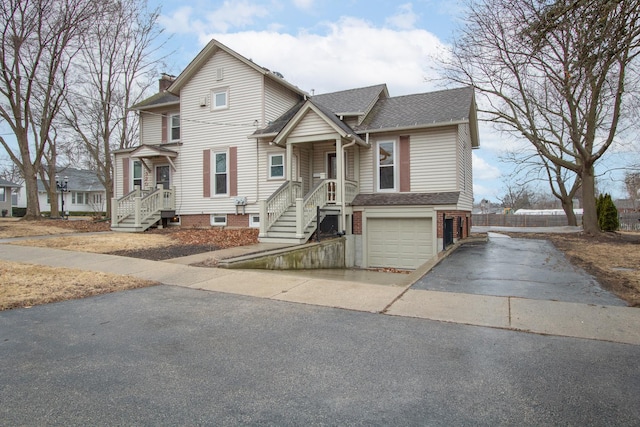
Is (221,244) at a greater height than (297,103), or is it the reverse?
(297,103)

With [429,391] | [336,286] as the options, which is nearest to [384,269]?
[336,286]

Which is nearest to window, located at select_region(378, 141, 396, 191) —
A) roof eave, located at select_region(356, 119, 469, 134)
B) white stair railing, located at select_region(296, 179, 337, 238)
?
roof eave, located at select_region(356, 119, 469, 134)

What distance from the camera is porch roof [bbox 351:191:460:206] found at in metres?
14.3

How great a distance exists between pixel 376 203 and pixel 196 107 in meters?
9.43

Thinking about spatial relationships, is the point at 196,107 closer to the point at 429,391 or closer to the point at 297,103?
the point at 297,103

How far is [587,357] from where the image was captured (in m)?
3.98

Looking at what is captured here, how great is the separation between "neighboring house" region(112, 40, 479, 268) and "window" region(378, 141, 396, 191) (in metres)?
0.04

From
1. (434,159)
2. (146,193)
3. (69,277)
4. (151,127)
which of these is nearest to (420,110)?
(434,159)

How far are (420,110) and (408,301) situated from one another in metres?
11.7

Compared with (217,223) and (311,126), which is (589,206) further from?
(217,223)

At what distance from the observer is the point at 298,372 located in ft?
11.8

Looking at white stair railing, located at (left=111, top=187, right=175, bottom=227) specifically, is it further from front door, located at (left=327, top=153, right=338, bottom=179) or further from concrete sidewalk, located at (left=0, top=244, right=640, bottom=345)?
concrete sidewalk, located at (left=0, top=244, right=640, bottom=345)

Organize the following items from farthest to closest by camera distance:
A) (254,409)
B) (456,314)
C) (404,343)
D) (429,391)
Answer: (456,314), (404,343), (429,391), (254,409)

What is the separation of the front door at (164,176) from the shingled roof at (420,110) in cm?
945
